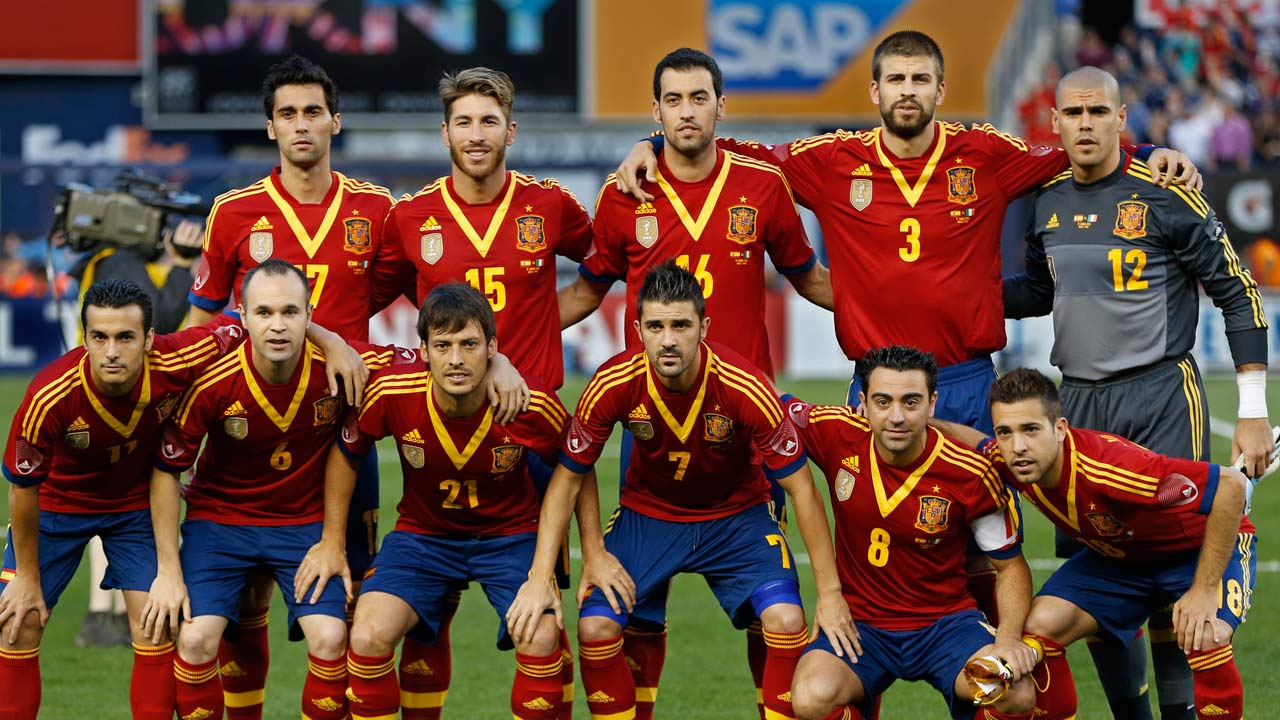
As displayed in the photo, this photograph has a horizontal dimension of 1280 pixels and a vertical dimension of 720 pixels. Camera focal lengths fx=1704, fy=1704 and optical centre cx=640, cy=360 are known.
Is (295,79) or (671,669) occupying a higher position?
(295,79)

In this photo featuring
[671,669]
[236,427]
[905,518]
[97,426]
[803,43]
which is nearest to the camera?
[905,518]

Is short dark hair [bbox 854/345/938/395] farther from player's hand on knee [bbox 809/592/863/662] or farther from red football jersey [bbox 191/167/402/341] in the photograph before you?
red football jersey [bbox 191/167/402/341]

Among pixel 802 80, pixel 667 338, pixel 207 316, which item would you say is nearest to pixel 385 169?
pixel 802 80

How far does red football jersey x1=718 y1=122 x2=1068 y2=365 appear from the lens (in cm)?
650

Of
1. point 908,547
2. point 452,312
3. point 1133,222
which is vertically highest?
point 1133,222

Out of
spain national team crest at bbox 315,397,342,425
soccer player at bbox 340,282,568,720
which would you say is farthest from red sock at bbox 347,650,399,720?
spain national team crest at bbox 315,397,342,425

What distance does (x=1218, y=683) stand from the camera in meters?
5.86

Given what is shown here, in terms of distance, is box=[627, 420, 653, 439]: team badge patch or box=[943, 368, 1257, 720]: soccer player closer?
box=[943, 368, 1257, 720]: soccer player

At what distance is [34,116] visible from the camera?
89.6 feet

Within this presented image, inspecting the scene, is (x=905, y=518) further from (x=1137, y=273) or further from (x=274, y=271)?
(x=274, y=271)

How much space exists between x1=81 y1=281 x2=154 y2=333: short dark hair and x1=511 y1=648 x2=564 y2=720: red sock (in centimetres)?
181

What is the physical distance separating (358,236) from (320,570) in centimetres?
136

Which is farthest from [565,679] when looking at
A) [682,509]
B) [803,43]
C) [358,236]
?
[803,43]

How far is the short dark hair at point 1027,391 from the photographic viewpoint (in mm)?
5859
